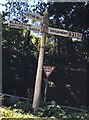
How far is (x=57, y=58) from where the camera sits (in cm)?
2147

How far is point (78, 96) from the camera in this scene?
65.8 feet

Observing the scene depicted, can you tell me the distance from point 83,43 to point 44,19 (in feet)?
22.7

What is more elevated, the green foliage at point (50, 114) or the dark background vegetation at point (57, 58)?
the dark background vegetation at point (57, 58)

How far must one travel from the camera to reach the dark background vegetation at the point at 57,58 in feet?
66.1

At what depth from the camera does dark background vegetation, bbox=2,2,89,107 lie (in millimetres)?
20141

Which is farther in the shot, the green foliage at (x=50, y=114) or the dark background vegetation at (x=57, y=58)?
the dark background vegetation at (x=57, y=58)

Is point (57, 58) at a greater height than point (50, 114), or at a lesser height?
greater

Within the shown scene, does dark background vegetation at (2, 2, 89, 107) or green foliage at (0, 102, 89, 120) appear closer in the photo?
green foliage at (0, 102, 89, 120)

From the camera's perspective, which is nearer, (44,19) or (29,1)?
(44,19)

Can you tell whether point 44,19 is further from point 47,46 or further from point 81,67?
point 47,46

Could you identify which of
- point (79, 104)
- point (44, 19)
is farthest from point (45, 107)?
point (79, 104)

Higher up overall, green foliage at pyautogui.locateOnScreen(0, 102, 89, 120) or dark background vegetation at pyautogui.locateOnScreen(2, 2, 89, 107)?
dark background vegetation at pyautogui.locateOnScreen(2, 2, 89, 107)

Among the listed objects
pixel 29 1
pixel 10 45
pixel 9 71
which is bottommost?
pixel 9 71

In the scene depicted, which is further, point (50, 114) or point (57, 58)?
point (57, 58)
